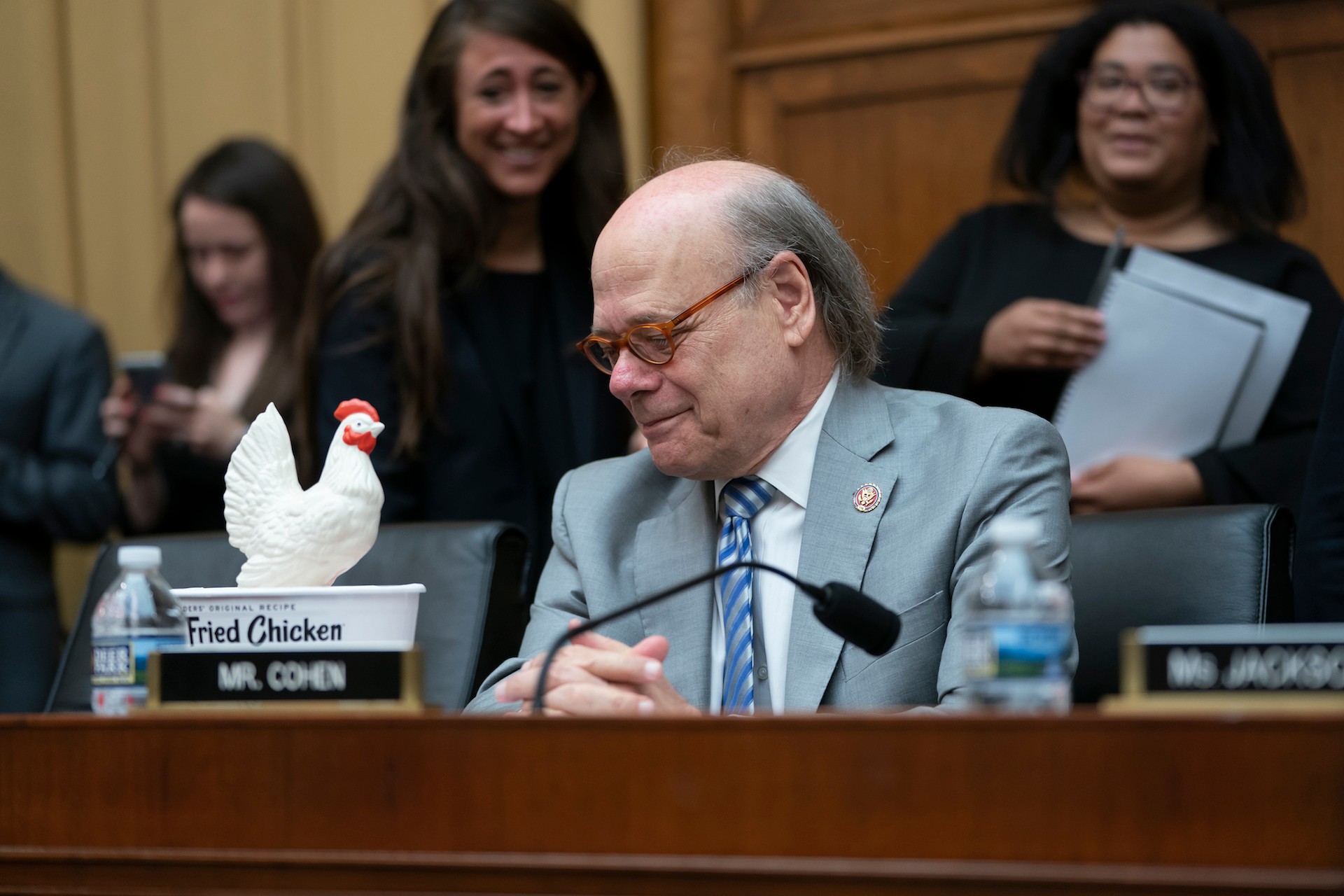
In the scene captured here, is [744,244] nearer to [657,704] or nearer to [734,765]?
[657,704]

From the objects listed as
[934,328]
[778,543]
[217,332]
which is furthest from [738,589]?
[217,332]

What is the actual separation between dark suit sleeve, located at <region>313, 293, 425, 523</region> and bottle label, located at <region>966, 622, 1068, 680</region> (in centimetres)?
154

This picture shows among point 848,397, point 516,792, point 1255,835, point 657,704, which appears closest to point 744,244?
point 848,397

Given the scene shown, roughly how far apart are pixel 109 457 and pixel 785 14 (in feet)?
5.92

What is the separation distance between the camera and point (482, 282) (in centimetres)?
253

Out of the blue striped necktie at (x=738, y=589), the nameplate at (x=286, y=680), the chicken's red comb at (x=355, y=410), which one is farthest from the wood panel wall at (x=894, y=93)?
the nameplate at (x=286, y=680)

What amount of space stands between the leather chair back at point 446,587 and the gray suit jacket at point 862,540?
96 mm

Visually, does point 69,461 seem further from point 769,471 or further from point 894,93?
point 894,93

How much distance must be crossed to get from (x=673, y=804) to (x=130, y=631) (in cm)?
57

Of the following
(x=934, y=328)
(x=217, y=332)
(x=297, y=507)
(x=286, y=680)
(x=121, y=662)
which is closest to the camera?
(x=286, y=680)

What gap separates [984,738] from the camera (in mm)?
914

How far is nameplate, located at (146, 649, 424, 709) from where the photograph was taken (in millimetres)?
1072

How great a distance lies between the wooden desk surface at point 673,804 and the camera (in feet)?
2.89

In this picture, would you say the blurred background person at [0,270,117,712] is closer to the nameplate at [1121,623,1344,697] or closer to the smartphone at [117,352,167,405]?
the smartphone at [117,352,167,405]
